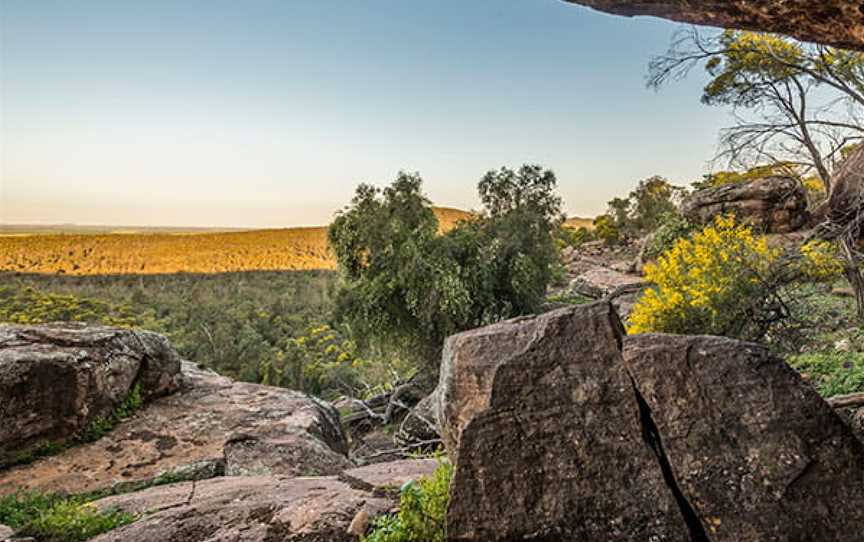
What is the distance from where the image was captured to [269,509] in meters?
3.36

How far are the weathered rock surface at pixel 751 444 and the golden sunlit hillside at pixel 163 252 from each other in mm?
14956

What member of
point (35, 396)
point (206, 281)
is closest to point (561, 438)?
point (35, 396)

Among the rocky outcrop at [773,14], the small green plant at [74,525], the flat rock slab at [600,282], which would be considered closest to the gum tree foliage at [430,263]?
the flat rock slab at [600,282]

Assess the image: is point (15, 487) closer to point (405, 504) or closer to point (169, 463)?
point (169, 463)

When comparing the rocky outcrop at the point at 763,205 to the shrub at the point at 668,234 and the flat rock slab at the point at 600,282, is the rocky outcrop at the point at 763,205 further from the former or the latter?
the flat rock slab at the point at 600,282

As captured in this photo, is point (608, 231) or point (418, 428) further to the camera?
point (608, 231)

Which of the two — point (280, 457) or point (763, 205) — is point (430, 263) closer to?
point (280, 457)

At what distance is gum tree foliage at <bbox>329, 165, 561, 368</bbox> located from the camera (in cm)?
1390

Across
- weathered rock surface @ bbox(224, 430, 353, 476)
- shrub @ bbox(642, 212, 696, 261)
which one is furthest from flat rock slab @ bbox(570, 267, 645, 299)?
weathered rock surface @ bbox(224, 430, 353, 476)

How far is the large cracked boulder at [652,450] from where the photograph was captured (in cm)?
238

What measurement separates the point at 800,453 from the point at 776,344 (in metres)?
5.88

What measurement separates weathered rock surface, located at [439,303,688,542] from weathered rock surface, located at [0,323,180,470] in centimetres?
711

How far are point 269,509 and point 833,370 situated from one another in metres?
7.36

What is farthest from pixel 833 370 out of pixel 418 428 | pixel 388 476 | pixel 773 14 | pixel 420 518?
pixel 418 428
